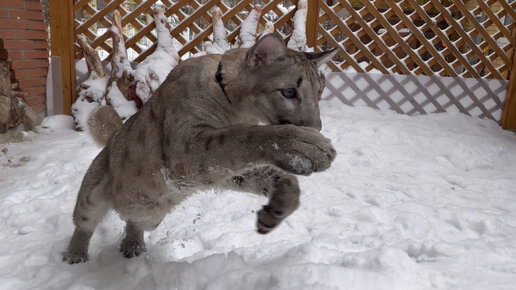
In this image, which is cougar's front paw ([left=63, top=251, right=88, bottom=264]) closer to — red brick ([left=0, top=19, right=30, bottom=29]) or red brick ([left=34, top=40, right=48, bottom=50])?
red brick ([left=0, top=19, right=30, bottom=29])

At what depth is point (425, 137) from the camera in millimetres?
5387

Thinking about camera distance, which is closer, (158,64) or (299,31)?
(158,64)

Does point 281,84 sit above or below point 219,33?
above

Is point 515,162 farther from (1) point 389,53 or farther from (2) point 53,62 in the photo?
(2) point 53,62

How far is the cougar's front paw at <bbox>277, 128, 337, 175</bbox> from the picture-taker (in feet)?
5.16

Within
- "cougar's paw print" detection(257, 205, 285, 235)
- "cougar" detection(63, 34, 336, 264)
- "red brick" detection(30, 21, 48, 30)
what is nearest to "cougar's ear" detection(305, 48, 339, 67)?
"cougar" detection(63, 34, 336, 264)

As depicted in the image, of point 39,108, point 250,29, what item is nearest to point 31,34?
point 39,108

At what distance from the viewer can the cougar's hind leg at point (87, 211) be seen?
2576 millimetres

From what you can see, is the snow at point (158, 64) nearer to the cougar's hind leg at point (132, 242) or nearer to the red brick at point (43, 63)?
the red brick at point (43, 63)

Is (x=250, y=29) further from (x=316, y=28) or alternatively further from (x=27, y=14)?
(x=27, y=14)

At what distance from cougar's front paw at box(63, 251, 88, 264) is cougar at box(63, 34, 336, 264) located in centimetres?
41

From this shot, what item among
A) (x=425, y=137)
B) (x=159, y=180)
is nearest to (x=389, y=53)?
(x=425, y=137)

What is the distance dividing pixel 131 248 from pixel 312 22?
4.44 meters

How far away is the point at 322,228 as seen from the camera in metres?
3.11
